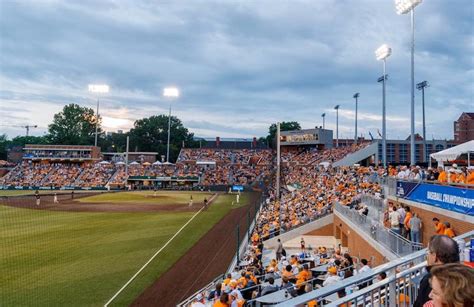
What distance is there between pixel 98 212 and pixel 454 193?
109 feet

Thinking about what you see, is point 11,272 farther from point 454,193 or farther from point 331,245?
point 454,193

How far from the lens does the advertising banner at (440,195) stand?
10.1 meters

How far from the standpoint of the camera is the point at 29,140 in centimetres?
12438

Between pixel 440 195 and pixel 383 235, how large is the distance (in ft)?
7.52

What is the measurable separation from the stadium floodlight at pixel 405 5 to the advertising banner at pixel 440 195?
451 inches

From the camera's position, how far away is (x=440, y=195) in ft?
38.7

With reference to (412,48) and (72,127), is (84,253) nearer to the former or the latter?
(412,48)

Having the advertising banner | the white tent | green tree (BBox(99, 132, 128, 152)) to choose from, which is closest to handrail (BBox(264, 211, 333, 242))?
the advertising banner

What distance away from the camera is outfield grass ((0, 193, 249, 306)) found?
542 inches

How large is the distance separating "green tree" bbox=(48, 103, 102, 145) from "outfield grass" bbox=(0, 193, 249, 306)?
81.2m

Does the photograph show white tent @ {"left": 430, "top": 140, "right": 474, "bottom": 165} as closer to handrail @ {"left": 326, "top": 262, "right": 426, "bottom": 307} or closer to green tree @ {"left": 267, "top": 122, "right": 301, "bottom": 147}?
handrail @ {"left": 326, "top": 262, "right": 426, "bottom": 307}

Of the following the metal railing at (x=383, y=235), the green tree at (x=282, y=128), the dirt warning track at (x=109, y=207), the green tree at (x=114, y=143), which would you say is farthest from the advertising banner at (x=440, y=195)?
the green tree at (x=114, y=143)

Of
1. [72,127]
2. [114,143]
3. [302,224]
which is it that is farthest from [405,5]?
[114,143]

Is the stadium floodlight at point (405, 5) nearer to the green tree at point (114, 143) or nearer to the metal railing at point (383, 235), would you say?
the metal railing at point (383, 235)
